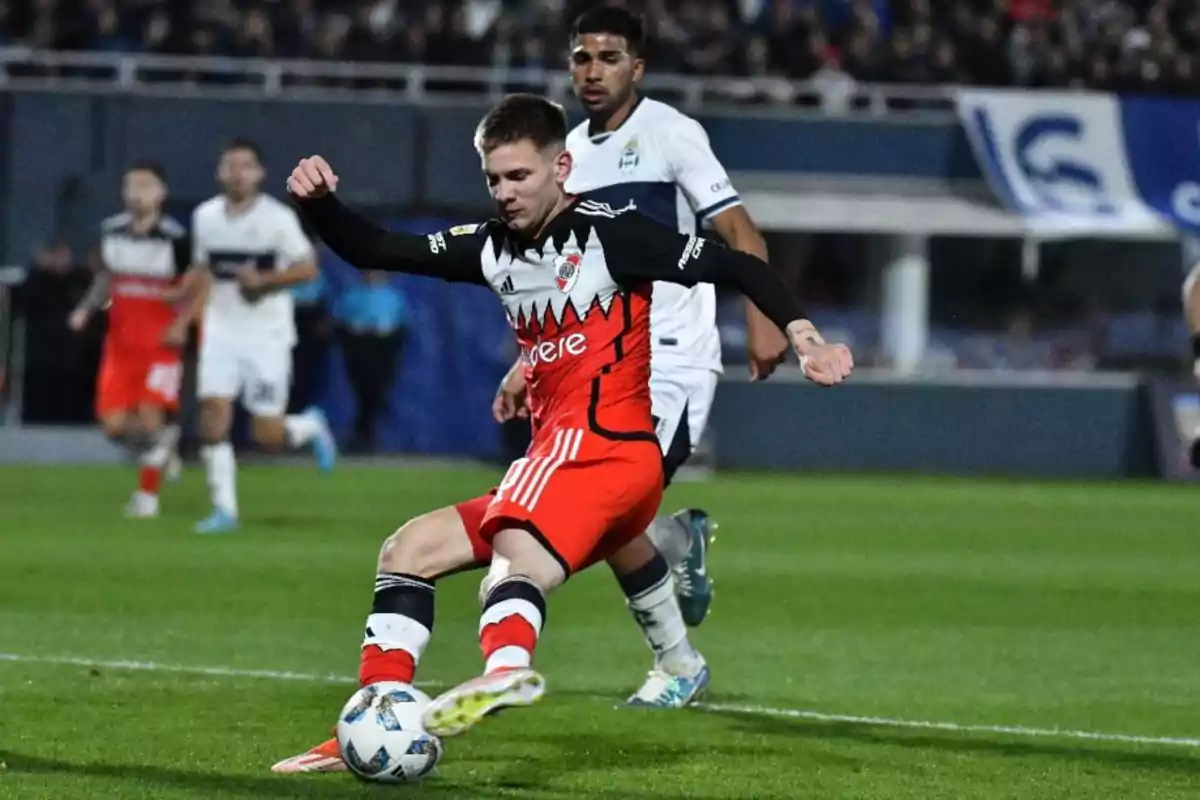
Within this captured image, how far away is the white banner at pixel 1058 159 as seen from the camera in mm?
25547

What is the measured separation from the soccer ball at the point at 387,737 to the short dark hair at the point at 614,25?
2.99 meters

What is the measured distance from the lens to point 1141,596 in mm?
12305

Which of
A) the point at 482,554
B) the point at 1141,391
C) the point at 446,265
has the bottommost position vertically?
the point at 1141,391

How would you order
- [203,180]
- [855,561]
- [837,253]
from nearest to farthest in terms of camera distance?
[855,561]
[203,180]
[837,253]

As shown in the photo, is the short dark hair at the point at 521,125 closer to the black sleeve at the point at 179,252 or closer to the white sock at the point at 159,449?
the white sock at the point at 159,449

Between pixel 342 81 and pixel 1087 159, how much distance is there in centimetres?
788

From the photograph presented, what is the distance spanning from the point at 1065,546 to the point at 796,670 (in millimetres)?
6846

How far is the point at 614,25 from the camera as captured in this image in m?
7.98

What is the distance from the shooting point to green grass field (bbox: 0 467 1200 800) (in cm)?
632

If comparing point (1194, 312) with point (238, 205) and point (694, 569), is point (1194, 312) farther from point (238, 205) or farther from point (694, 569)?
point (238, 205)

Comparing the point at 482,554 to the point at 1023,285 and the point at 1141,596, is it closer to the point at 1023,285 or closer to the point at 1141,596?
the point at 1141,596

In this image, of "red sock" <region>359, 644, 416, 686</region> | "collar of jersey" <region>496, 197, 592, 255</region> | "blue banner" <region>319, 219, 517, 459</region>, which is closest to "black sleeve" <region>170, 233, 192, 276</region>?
"blue banner" <region>319, 219, 517, 459</region>

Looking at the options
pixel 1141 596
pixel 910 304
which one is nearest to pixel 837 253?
pixel 910 304

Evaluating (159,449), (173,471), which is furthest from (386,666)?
(173,471)
